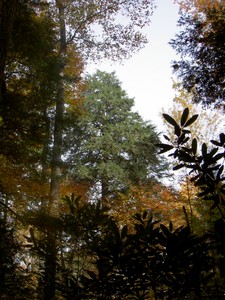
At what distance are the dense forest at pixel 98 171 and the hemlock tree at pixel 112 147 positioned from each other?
6 cm

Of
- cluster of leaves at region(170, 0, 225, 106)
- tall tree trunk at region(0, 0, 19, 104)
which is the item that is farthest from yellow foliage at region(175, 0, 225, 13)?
tall tree trunk at region(0, 0, 19, 104)

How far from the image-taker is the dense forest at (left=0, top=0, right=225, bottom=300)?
153 centimetres

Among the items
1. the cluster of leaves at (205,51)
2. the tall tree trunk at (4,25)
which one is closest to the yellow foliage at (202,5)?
the cluster of leaves at (205,51)

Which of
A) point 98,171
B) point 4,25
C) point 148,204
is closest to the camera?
point 4,25

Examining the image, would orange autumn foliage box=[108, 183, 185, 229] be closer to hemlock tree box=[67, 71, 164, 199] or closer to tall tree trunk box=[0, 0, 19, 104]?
hemlock tree box=[67, 71, 164, 199]

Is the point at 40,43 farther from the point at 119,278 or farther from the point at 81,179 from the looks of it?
the point at 81,179

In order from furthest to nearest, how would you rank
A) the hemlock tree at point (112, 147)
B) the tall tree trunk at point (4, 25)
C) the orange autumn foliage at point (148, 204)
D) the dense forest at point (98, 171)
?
the hemlock tree at point (112, 147)
the orange autumn foliage at point (148, 204)
the tall tree trunk at point (4, 25)
the dense forest at point (98, 171)

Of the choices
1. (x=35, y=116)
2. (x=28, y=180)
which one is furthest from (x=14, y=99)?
(x=28, y=180)

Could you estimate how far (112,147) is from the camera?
15.0 m

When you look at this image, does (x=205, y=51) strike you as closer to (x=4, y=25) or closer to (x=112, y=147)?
(x=4, y=25)

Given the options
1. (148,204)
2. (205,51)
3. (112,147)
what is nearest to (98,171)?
(112,147)

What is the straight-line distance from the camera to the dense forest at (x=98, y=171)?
1.53 meters

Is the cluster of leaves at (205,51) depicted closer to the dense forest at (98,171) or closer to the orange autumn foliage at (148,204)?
the dense forest at (98,171)

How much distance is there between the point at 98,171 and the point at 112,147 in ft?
5.36
